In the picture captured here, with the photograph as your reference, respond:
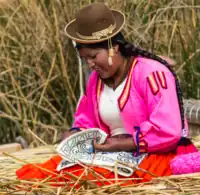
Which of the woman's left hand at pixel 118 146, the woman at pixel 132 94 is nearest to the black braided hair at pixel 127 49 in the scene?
the woman at pixel 132 94

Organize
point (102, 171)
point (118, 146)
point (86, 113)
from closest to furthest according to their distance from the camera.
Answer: point (102, 171), point (118, 146), point (86, 113)

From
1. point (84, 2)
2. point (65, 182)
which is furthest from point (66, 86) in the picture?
point (65, 182)

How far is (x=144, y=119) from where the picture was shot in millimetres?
3117

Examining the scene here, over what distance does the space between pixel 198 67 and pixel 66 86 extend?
0.89 m

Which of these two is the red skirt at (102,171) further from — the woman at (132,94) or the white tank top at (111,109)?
the white tank top at (111,109)

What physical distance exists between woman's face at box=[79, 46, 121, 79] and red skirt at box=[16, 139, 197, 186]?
395 millimetres

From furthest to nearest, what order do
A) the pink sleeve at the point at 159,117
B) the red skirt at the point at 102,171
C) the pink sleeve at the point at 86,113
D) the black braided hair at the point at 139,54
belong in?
the pink sleeve at the point at 86,113, the black braided hair at the point at 139,54, the pink sleeve at the point at 159,117, the red skirt at the point at 102,171

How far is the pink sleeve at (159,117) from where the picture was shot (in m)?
3.01

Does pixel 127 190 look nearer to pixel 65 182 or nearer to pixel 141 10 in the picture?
pixel 65 182

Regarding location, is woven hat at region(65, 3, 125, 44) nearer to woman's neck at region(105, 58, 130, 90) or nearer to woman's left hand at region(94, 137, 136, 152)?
woman's neck at region(105, 58, 130, 90)

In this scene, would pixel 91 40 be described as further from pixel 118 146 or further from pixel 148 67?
pixel 118 146

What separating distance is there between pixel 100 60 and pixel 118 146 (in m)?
0.37

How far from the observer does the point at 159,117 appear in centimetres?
301

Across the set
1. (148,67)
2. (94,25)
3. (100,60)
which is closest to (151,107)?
(148,67)
